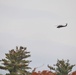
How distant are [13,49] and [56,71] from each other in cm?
1048

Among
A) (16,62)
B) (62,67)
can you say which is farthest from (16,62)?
(62,67)

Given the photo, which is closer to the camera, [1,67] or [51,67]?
[1,67]

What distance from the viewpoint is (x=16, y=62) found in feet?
107

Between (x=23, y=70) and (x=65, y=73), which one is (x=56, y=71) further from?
(x=23, y=70)

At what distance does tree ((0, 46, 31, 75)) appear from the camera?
32469mm

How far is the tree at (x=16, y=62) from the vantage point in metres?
32.5

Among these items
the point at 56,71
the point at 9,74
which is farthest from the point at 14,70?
the point at 56,71

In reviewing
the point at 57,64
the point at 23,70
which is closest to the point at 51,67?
the point at 57,64

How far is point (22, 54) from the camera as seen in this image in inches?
1318

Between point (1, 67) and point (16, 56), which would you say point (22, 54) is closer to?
point (16, 56)

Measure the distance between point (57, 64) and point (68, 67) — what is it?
181cm

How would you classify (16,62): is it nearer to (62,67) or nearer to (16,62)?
(16,62)

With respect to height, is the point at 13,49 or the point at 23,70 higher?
the point at 13,49

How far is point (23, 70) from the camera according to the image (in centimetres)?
3341
